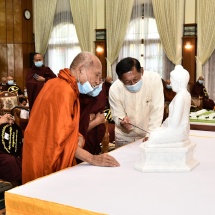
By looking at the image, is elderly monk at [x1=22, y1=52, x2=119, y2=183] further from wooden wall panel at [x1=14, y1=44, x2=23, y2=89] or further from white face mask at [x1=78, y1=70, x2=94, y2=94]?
wooden wall panel at [x1=14, y1=44, x2=23, y2=89]

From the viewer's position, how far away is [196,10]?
9828 mm

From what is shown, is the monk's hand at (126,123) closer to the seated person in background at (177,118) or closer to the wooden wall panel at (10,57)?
the seated person in background at (177,118)

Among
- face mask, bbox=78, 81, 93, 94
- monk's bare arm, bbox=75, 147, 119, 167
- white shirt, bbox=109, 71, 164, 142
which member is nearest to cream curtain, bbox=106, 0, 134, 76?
white shirt, bbox=109, 71, 164, 142

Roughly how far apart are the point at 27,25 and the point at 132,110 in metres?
10.8

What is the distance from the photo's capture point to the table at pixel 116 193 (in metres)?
1.36

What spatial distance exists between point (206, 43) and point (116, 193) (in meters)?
8.78

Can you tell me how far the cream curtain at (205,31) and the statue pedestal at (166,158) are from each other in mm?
8280

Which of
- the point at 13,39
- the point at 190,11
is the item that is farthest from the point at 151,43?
the point at 13,39

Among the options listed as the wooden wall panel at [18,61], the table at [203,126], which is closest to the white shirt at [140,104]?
the table at [203,126]

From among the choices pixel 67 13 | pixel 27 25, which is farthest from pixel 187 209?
pixel 27 25

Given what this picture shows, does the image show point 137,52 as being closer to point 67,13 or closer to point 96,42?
point 96,42

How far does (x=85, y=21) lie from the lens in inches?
454

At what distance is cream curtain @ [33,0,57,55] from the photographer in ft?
40.6

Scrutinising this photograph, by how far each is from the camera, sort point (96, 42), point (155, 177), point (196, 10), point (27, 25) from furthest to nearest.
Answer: point (27, 25), point (96, 42), point (196, 10), point (155, 177)
